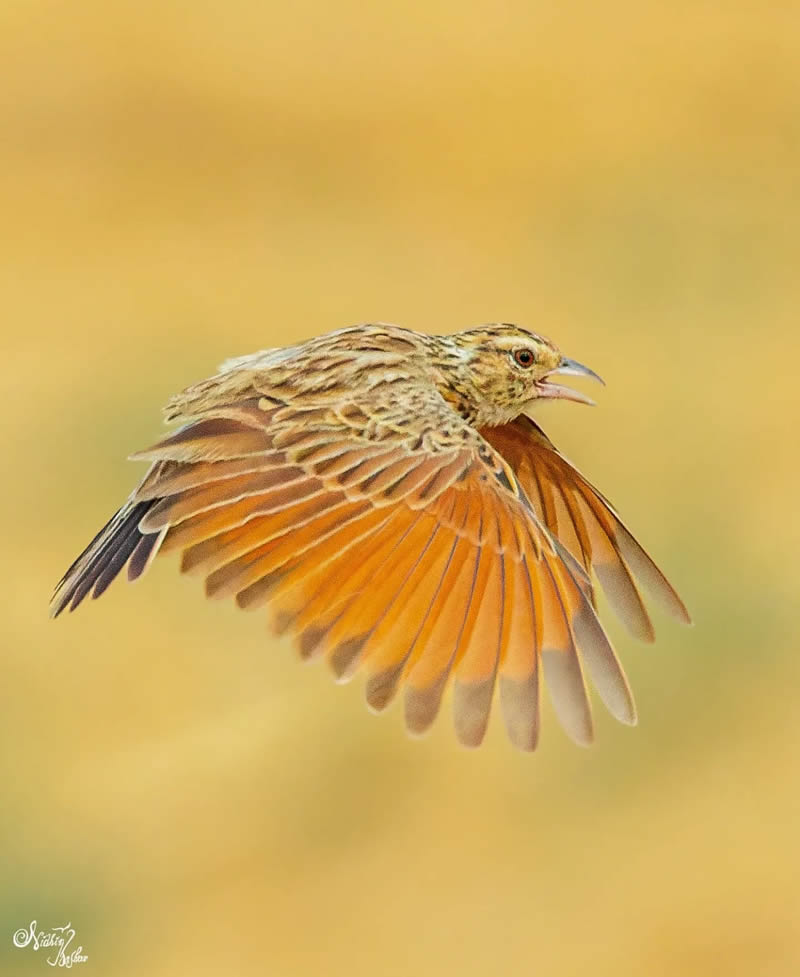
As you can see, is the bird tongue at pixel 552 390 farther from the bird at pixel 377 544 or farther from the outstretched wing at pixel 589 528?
the bird at pixel 377 544

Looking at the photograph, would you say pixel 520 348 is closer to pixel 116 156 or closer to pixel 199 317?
pixel 199 317

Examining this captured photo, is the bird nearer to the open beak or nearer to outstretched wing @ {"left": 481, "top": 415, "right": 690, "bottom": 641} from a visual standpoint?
outstretched wing @ {"left": 481, "top": 415, "right": 690, "bottom": 641}

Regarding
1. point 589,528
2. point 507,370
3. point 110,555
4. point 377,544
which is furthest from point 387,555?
point 507,370

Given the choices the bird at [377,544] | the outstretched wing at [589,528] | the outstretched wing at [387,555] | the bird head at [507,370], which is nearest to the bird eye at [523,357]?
the bird head at [507,370]

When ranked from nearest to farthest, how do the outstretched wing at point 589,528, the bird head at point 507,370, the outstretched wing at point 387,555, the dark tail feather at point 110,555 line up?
the outstretched wing at point 387,555 < the dark tail feather at point 110,555 < the outstretched wing at point 589,528 < the bird head at point 507,370

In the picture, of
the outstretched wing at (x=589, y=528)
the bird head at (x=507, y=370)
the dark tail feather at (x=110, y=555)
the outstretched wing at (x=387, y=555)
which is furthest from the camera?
the bird head at (x=507, y=370)

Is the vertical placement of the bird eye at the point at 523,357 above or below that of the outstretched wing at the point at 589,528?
above

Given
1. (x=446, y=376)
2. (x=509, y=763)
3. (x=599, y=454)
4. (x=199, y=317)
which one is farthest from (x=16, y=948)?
(x=199, y=317)
